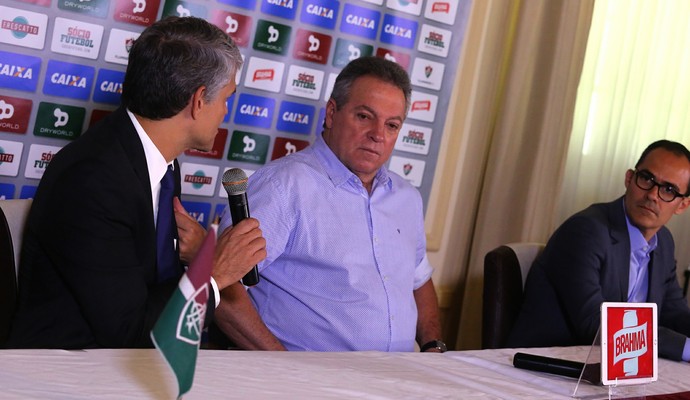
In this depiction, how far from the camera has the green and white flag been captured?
1.17 m

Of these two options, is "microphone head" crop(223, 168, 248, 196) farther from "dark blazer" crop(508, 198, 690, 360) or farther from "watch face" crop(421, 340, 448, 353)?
"dark blazer" crop(508, 198, 690, 360)

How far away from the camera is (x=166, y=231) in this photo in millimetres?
2248

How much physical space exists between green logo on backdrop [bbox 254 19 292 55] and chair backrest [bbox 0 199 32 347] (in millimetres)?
1262

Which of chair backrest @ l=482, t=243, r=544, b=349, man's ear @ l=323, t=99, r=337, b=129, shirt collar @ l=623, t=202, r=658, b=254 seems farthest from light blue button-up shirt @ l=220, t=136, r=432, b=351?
shirt collar @ l=623, t=202, r=658, b=254

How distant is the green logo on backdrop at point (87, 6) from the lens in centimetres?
280

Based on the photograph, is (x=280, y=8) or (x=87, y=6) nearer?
(x=87, y=6)

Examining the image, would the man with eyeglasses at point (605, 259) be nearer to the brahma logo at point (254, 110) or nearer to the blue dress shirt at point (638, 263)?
the blue dress shirt at point (638, 263)

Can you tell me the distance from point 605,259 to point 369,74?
1.07 metres

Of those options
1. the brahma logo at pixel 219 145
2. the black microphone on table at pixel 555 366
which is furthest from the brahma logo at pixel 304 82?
the black microphone on table at pixel 555 366

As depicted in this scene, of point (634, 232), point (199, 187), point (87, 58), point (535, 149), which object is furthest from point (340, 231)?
point (535, 149)

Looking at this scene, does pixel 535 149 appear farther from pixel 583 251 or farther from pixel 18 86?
pixel 18 86

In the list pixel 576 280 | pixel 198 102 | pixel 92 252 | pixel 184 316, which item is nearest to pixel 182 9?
pixel 198 102

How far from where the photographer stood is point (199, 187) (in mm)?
3248

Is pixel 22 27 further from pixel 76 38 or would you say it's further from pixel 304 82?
pixel 304 82
